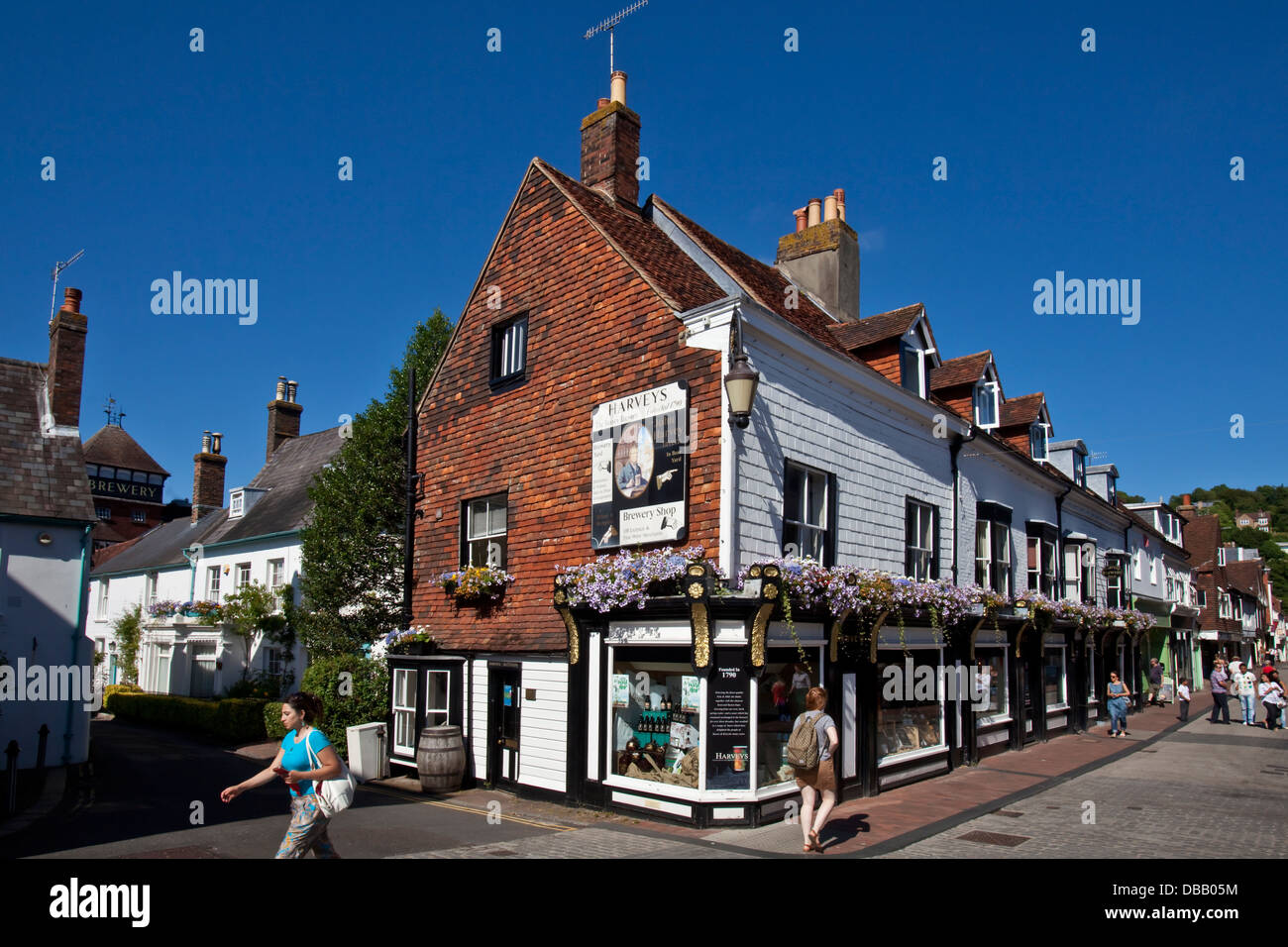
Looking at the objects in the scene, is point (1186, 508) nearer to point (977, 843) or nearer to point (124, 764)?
point (977, 843)

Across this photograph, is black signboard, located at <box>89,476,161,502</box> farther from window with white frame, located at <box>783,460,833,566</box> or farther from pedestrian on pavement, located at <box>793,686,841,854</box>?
pedestrian on pavement, located at <box>793,686,841,854</box>

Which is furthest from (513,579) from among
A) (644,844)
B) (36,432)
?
(36,432)

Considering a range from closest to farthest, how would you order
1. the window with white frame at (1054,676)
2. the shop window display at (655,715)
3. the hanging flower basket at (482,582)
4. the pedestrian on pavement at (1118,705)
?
1. the shop window display at (655,715)
2. the hanging flower basket at (482,582)
3. the window with white frame at (1054,676)
4. the pedestrian on pavement at (1118,705)

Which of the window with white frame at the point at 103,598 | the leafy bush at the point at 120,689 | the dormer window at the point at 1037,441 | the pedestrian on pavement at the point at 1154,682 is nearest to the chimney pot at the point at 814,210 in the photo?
the dormer window at the point at 1037,441

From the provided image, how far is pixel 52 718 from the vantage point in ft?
59.4

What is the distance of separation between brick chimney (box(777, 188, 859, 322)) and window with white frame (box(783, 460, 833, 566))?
7.95m

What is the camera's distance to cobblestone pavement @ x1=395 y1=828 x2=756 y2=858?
9.95 metres

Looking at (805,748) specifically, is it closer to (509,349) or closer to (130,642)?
(509,349)

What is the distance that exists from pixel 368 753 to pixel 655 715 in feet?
22.8

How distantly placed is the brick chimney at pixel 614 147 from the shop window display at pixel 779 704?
9230mm

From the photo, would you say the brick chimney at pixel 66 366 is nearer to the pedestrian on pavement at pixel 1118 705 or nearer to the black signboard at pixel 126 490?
the pedestrian on pavement at pixel 1118 705

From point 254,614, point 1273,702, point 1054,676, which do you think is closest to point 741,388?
point 1054,676

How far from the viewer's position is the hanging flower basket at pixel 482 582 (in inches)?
598

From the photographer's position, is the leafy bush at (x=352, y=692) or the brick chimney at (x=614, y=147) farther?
the leafy bush at (x=352, y=692)
